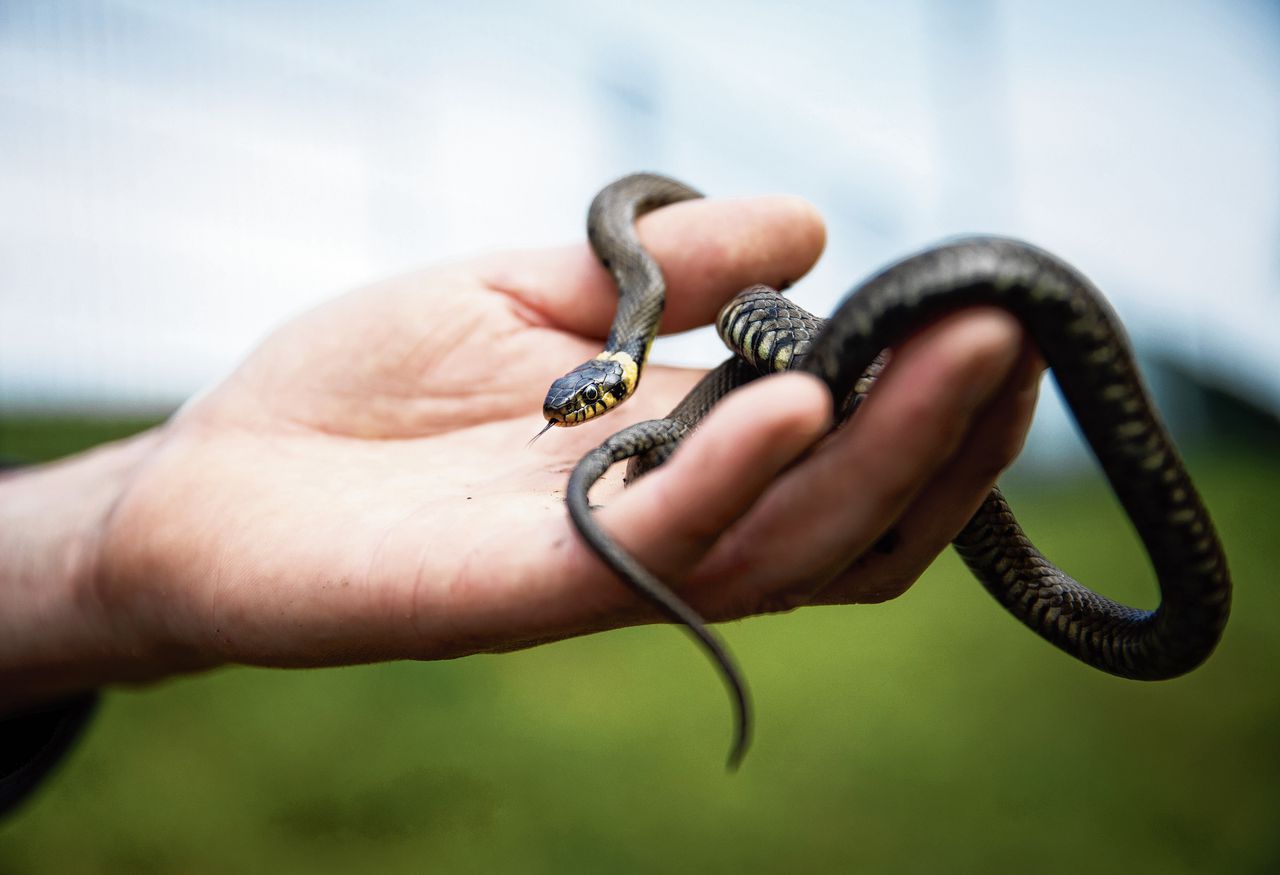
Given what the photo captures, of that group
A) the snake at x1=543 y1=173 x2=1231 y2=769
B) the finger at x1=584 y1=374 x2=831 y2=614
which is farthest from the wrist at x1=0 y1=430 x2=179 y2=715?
the finger at x1=584 y1=374 x2=831 y2=614

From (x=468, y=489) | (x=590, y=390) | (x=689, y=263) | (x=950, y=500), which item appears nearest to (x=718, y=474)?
(x=950, y=500)

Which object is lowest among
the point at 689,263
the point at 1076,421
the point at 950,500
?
the point at 950,500

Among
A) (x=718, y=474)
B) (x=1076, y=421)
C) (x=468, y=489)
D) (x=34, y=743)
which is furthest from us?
(x=34, y=743)

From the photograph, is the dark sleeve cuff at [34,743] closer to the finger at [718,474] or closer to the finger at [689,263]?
the finger at [689,263]

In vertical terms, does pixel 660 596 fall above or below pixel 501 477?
above

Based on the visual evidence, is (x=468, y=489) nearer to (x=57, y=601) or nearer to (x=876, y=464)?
(x=876, y=464)

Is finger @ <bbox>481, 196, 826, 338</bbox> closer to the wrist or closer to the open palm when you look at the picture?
the open palm

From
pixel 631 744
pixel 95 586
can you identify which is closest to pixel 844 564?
pixel 95 586

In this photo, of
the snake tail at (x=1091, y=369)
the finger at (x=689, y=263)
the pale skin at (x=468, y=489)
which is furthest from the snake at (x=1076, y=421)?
the finger at (x=689, y=263)
